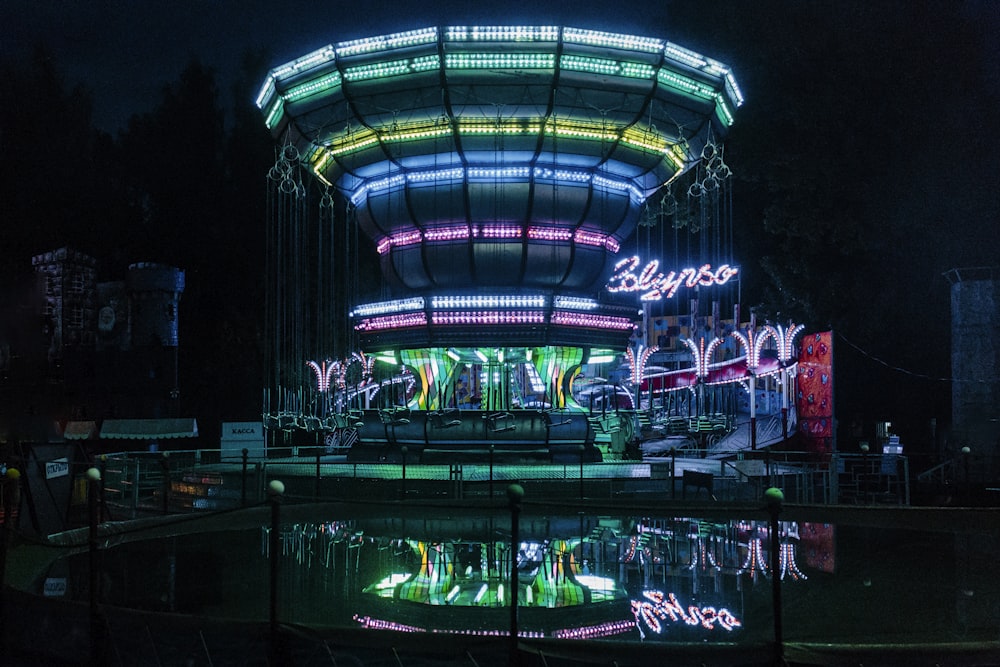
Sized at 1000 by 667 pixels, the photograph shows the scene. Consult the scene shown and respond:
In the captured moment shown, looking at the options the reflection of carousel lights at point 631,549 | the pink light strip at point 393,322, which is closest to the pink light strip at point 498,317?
the pink light strip at point 393,322

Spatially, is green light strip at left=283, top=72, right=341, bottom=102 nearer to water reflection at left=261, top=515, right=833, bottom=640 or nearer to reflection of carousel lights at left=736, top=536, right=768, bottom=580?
water reflection at left=261, top=515, right=833, bottom=640

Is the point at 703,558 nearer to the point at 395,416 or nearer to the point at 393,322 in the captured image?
the point at 395,416

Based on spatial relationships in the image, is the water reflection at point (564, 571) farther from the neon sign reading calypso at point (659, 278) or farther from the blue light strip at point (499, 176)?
the neon sign reading calypso at point (659, 278)

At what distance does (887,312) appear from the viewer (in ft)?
120

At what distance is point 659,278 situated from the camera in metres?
34.4

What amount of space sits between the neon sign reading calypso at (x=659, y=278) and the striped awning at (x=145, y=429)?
1911 cm

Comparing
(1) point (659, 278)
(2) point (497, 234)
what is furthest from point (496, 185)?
(1) point (659, 278)

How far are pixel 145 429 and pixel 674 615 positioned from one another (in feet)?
103

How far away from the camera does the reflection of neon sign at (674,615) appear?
8.56 m

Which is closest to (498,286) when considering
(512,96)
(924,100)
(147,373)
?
(512,96)

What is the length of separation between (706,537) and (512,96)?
1361cm

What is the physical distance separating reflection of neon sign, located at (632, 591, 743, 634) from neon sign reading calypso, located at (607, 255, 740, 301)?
2268 cm

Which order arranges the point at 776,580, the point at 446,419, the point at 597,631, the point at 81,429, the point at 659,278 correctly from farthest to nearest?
the point at 81,429, the point at 659,278, the point at 446,419, the point at 597,631, the point at 776,580

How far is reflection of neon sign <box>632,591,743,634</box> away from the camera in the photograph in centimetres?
856
